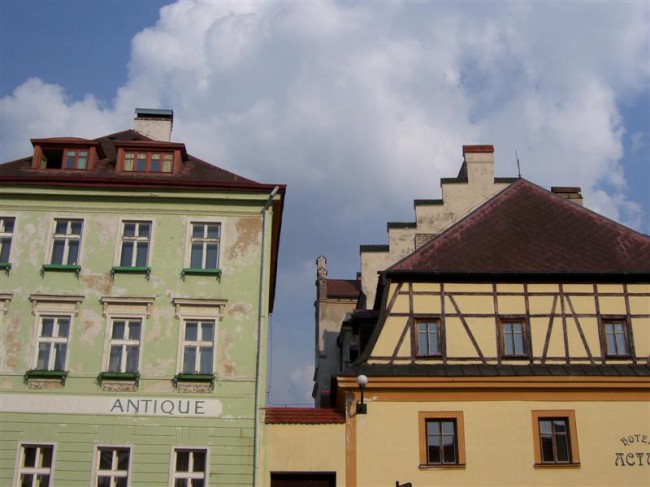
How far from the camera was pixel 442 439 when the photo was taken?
22.9 metres

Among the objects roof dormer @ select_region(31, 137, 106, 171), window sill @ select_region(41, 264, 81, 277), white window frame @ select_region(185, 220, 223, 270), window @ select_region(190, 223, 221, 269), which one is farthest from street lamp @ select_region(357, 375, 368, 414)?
roof dormer @ select_region(31, 137, 106, 171)

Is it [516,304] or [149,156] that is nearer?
[516,304]

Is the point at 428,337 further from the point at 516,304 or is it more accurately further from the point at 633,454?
the point at 633,454

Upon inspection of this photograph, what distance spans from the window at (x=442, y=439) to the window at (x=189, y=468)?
6246 millimetres

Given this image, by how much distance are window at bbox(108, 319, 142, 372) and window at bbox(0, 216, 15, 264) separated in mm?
4163

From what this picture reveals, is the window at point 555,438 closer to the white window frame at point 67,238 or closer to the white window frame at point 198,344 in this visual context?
the white window frame at point 198,344

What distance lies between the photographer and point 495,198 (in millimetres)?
28516

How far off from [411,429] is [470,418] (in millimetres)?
1793

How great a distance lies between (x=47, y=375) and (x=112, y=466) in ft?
10.7

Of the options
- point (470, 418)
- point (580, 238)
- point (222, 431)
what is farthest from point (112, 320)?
point (580, 238)

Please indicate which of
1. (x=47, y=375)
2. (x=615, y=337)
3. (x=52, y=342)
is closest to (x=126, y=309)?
(x=52, y=342)

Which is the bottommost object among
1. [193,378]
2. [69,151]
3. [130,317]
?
[193,378]

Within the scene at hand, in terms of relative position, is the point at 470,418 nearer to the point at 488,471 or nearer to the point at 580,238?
the point at 488,471

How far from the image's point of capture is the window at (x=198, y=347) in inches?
909
